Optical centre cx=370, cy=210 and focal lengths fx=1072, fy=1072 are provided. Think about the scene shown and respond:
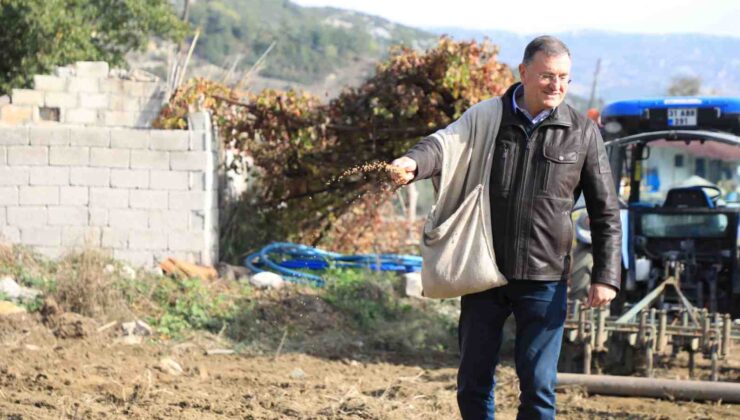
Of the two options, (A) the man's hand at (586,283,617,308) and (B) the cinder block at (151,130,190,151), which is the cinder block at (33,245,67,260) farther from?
(A) the man's hand at (586,283,617,308)

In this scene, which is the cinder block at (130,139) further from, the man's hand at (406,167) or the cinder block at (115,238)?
the man's hand at (406,167)

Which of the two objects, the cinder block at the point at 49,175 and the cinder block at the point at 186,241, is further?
the cinder block at the point at 49,175

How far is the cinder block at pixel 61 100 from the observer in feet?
45.5

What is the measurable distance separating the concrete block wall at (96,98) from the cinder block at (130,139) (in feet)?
10.1

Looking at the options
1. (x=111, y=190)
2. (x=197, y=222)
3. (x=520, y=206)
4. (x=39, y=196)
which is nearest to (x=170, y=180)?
(x=197, y=222)

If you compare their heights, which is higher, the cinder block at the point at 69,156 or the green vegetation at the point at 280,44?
the green vegetation at the point at 280,44

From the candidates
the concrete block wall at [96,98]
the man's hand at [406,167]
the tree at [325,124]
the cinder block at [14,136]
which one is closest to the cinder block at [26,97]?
the concrete block wall at [96,98]

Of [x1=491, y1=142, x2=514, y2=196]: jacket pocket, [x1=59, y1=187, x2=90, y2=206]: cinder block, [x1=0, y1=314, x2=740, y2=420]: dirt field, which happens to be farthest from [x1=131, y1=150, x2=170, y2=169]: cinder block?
[x1=491, y1=142, x2=514, y2=196]: jacket pocket

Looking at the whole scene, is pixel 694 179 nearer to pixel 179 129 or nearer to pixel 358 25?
pixel 179 129

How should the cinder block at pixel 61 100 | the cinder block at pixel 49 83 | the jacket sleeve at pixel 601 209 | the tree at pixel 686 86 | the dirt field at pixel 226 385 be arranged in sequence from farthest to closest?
the tree at pixel 686 86 < the cinder block at pixel 61 100 < the cinder block at pixel 49 83 < the dirt field at pixel 226 385 < the jacket sleeve at pixel 601 209

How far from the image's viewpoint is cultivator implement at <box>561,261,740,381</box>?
23.8 ft

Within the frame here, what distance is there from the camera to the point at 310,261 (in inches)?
443

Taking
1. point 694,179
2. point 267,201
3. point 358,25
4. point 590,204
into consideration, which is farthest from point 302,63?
point 590,204

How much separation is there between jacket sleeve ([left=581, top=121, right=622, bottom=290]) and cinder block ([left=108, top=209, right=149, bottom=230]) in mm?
6991
